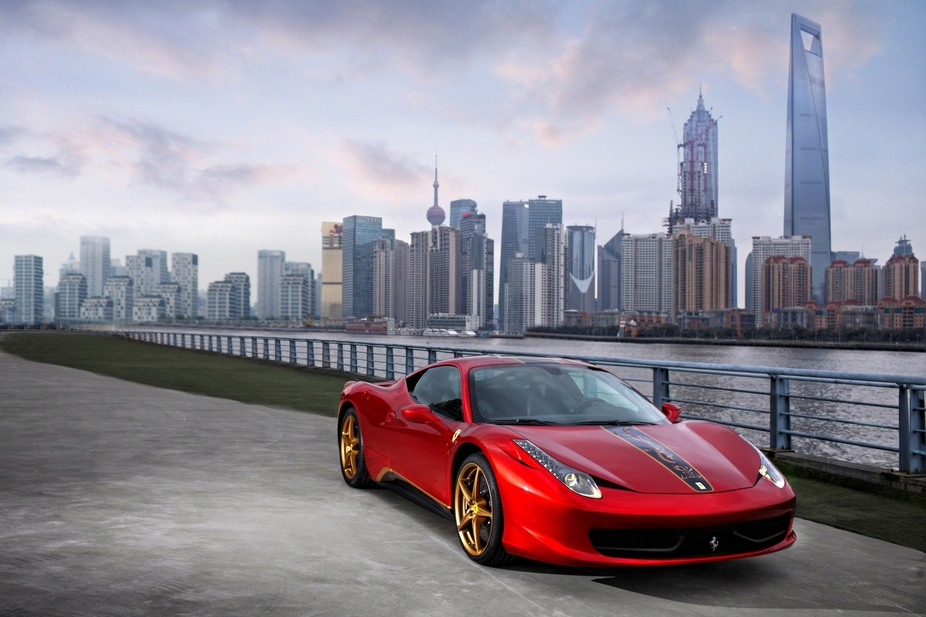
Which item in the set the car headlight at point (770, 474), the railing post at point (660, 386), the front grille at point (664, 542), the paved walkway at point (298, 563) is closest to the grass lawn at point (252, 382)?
the railing post at point (660, 386)

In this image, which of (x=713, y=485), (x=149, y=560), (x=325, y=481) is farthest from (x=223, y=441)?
(x=713, y=485)

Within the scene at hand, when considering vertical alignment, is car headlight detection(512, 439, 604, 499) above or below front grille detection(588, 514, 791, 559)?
above

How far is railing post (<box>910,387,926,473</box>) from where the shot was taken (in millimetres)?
7766

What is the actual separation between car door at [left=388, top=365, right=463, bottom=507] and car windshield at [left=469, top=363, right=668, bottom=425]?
22 cm

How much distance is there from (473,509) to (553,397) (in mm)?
1144

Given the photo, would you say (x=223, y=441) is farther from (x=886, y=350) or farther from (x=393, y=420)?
(x=886, y=350)

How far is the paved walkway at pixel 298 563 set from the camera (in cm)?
402

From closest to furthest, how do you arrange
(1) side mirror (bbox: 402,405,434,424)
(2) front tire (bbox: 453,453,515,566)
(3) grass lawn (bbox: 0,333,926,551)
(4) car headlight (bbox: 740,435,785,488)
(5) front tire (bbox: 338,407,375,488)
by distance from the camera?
(2) front tire (bbox: 453,453,515,566) → (4) car headlight (bbox: 740,435,785,488) → (1) side mirror (bbox: 402,405,434,424) → (3) grass lawn (bbox: 0,333,926,551) → (5) front tire (bbox: 338,407,375,488)

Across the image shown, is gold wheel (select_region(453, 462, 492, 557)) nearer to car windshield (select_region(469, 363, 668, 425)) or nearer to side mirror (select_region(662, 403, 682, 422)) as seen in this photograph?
car windshield (select_region(469, 363, 668, 425))

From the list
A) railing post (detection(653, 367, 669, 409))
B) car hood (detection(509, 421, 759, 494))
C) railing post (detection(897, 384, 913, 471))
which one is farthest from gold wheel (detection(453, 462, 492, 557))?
railing post (detection(653, 367, 669, 409))

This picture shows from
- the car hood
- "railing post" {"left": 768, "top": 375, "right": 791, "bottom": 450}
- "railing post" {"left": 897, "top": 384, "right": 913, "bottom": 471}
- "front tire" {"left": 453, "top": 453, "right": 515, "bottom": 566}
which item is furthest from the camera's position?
"railing post" {"left": 768, "top": 375, "right": 791, "bottom": 450}

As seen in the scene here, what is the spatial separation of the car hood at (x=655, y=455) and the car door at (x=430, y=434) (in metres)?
0.67

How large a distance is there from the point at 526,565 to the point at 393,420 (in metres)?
2.03

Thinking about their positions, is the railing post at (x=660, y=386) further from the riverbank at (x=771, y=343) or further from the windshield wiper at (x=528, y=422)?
the riverbank at (x=771, y=343)
